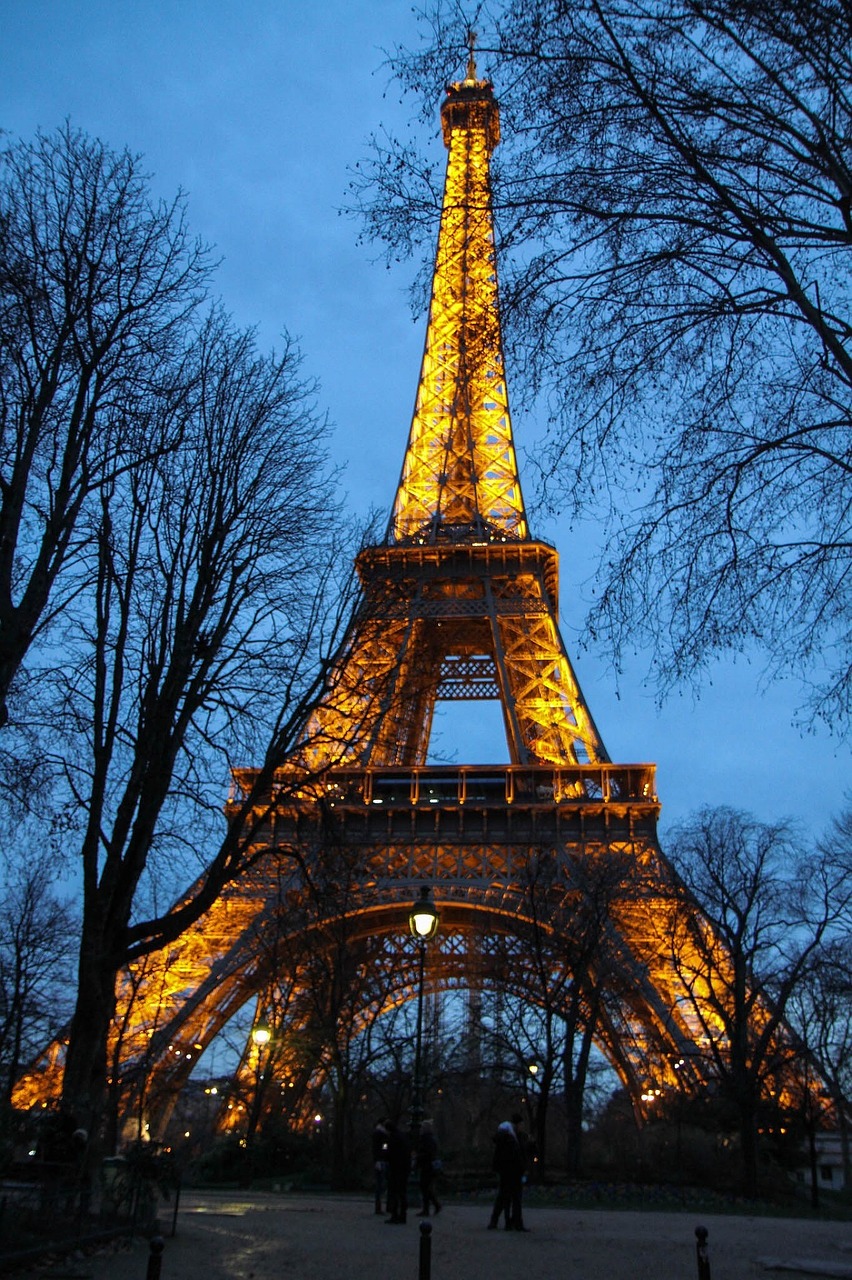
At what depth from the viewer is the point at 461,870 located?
35.8 metres

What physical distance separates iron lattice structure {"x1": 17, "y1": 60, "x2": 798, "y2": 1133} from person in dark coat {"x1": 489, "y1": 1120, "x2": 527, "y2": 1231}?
9856 mm

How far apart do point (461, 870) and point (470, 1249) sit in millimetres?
Answer: 23559

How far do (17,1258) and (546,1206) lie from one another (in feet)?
43.5

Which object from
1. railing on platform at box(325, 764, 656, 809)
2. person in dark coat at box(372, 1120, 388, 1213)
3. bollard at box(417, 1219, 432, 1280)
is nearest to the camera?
bollard at box(417, 1219, 432, 1280)

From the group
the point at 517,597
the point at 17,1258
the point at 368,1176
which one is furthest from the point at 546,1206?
the point at 517,597

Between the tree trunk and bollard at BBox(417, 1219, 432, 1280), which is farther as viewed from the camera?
the tree trunk

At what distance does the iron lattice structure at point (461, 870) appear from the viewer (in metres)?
29.7

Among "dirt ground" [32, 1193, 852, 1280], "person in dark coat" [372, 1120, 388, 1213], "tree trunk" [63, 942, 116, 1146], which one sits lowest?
"dirt ground" [32, 1193, 852, 1280]

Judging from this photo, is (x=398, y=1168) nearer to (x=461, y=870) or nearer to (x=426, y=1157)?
(x=426, y=1157)

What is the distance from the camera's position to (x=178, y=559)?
46.0 ft

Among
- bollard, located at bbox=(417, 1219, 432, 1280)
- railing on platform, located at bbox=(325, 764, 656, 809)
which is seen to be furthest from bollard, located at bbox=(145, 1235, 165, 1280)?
railing on platform, located at bbox=(325, 764, 656, 809)

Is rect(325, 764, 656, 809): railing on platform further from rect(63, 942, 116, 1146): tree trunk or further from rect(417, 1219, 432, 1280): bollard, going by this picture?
rect(417, 1219, 432, 1280): bollard

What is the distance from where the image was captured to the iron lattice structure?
29.7 meters

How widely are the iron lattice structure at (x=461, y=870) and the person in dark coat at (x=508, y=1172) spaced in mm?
9856
